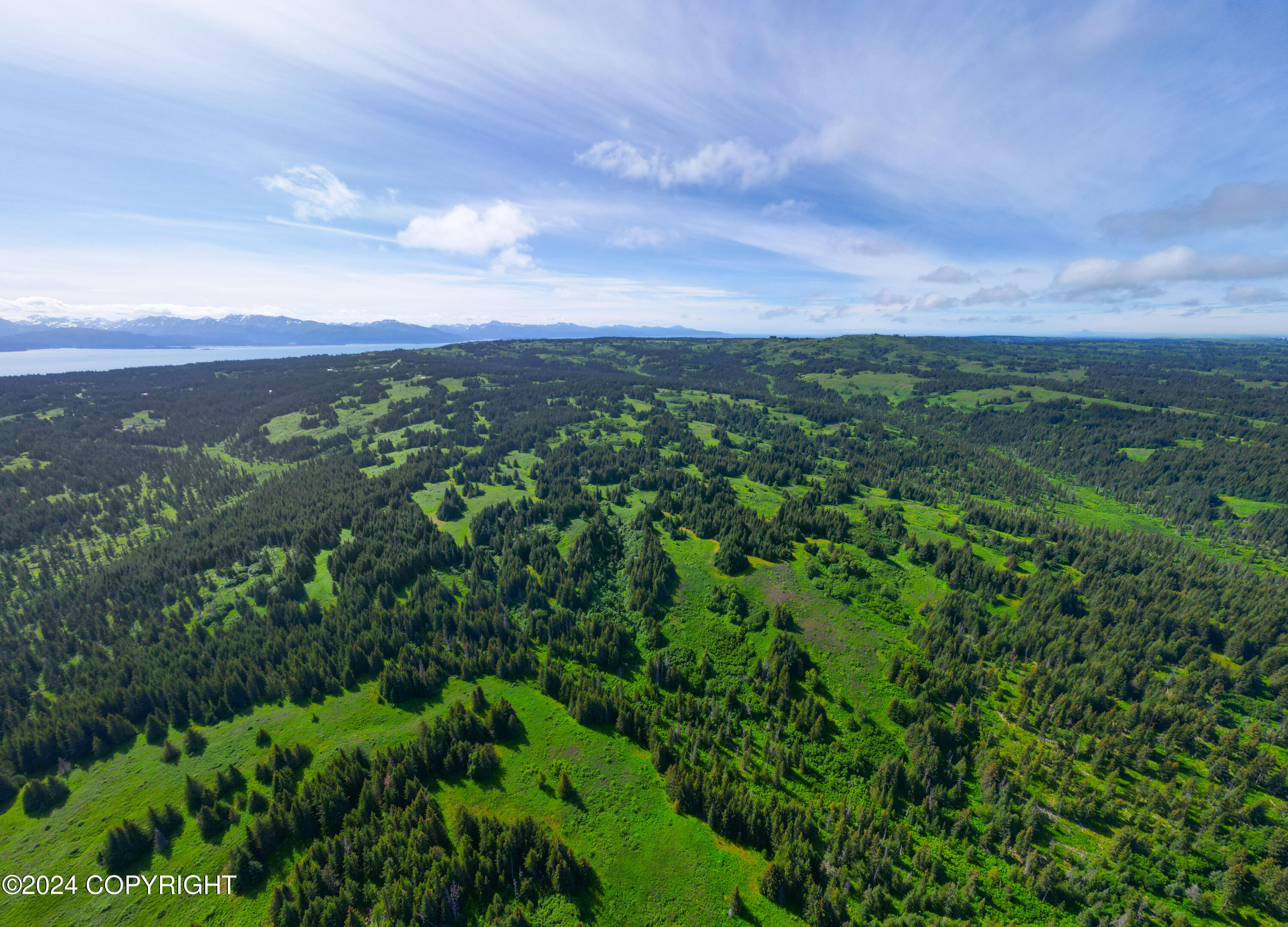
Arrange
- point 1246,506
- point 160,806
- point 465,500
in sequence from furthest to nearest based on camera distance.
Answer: point 1246,506
point 465,500
point 160,806

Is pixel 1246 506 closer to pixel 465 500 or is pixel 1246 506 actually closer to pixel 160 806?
pixel 465 500

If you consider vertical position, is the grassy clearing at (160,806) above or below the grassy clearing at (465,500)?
below

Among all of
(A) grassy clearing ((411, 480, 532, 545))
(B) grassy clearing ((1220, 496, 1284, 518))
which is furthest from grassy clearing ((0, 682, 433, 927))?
(B) grassy clearing ((1220, 496, 1284, 518))

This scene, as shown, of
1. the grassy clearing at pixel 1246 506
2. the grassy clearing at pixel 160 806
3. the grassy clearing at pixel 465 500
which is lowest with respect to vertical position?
the grassy clearing at pixel 160 806

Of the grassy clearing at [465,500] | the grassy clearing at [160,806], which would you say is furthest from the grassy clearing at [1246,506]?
the grassy clearing at [160,806]

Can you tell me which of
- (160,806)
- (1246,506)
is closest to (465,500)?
(160,806)

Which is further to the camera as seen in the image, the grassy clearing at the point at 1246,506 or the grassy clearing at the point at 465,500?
the grassy clearing at the point at 1246,506

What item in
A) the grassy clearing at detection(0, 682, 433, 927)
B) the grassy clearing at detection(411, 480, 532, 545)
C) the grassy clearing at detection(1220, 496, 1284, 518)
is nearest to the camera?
the grassy clearing at detection(0, 682, 433, 927)

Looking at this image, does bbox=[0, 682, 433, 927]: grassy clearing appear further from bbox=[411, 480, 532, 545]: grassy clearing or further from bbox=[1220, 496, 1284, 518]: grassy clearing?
bbox=[1220, 496, 1284, 518]: grassy clearing

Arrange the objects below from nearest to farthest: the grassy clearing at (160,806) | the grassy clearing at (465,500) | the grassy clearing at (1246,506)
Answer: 1. the grassy clearing at (160,806)
2. the grassy clearing at (465,500)
3. the grassy clearing at (1246,506)

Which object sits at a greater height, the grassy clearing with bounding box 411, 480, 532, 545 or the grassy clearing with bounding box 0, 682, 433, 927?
the grassy clearing with bounding box 411, 480, 532, 545

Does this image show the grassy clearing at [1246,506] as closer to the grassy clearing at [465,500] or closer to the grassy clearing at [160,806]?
the grassy clearing at [465,500]

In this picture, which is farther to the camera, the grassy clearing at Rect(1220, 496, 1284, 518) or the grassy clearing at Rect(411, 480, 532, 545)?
the grassy clearing at Rect(1220, 496, 1284, 518)

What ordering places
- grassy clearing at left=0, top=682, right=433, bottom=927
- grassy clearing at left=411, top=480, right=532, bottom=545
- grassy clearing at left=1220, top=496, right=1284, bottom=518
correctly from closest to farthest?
grassy clearing at left=0, top=682, right=433, bottom=927, grassy clearing at left=411, top=480, right=532, bottom=545, grassy clearing at left=1220, top=496, right=1284, bottom=518
